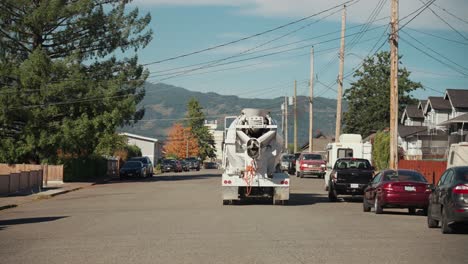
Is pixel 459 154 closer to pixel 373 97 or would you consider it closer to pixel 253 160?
pixel 253 160

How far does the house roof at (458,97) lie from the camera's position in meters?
71.0

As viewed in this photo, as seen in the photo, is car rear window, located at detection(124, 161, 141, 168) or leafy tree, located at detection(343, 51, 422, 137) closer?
car rear window, located at detection(124, 161, 141, 168)

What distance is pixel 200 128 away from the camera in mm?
163000

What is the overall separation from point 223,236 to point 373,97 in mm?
88514

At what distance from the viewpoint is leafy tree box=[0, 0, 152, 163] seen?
49.1m

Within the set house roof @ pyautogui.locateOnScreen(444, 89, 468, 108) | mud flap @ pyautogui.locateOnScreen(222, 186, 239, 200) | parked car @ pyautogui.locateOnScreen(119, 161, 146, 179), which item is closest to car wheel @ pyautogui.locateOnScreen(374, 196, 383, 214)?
mud flap @ pyautogui.locateOnScreen(222, 186, 239, 200)

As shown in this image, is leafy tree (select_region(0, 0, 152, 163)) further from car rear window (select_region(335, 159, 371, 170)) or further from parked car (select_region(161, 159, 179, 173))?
parked car (select_region(161, 159, 179, 173))

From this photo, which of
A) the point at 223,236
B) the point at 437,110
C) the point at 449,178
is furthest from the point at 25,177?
the point at 437,110

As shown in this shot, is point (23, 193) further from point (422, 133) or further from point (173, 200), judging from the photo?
point (422, 133)

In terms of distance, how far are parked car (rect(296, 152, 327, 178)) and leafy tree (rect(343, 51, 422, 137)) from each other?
142 feet

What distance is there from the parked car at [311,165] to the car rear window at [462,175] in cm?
4101

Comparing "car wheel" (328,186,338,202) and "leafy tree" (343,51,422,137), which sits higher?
"leafy tree" (343,51,422,137)

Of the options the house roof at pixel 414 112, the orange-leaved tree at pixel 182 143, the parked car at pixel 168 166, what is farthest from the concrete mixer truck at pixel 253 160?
the orange-leaved tree at pixel 182 143

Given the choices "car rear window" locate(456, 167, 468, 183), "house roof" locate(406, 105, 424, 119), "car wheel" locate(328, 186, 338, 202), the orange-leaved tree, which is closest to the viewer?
"car rear window" locate(456, 167, 468, 183)
